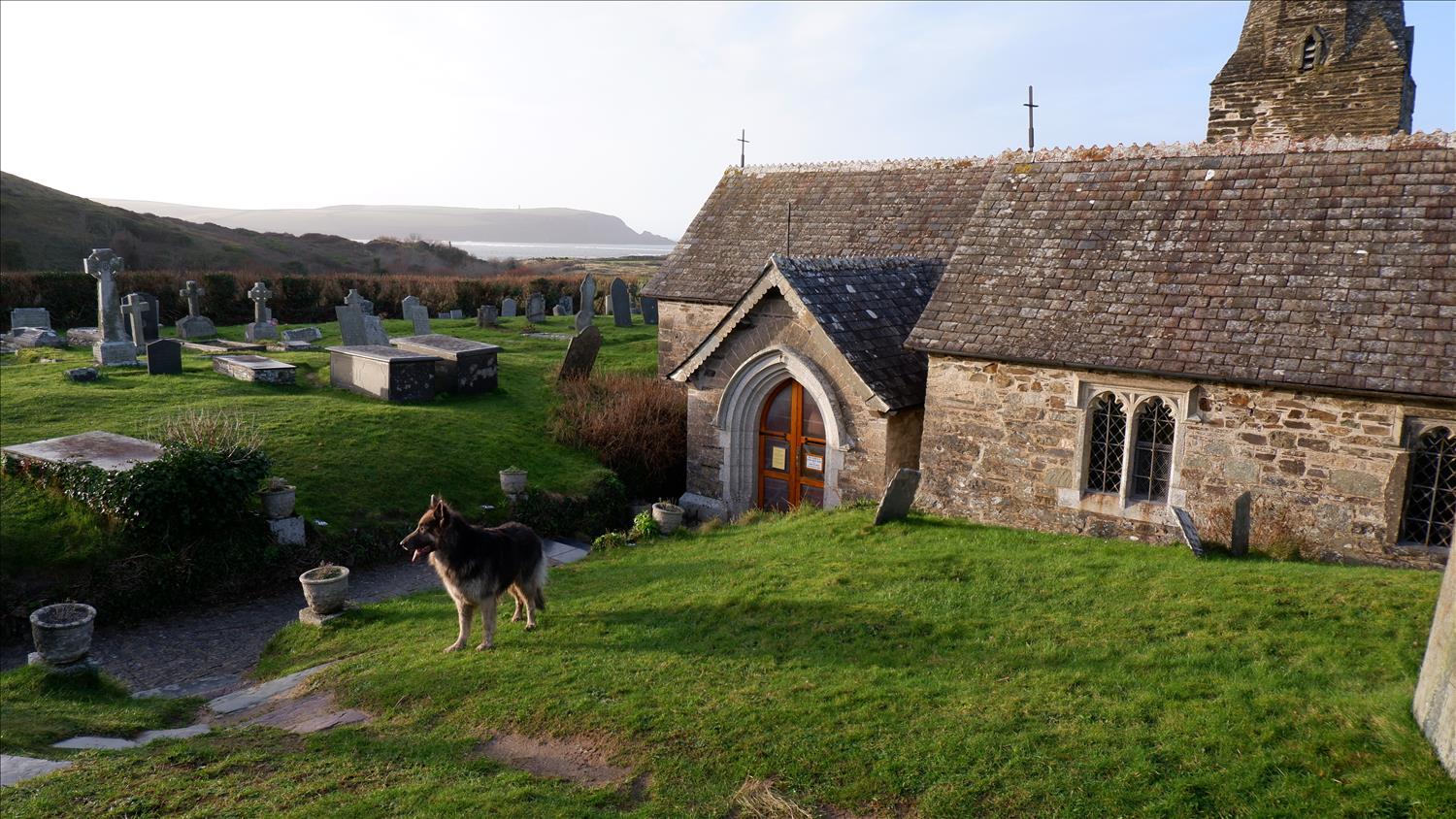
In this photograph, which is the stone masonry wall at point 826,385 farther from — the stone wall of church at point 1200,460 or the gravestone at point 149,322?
the gravestone at point 149,322

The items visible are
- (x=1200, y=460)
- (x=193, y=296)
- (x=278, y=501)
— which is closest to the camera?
(x=1200, y=460)

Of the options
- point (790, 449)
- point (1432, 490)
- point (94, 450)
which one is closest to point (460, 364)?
point (94, 450)

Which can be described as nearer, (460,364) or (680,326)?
(460,364)

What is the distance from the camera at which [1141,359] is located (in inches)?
488

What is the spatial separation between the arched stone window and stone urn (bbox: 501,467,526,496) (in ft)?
44.7

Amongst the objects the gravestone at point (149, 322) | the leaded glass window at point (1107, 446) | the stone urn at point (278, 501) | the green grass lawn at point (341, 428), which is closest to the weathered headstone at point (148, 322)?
the gravestone at point (149, 322)

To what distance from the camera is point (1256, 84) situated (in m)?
21.9

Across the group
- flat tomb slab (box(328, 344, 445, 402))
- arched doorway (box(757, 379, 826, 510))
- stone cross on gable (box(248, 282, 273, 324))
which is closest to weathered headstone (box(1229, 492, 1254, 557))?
arched doorway (box(757, 379, 826, 510))

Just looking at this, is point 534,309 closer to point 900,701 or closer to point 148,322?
point 148,322

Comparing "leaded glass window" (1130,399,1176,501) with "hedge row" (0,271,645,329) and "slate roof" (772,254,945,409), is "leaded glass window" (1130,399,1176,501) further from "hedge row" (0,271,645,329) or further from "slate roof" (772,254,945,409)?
"hedge row" (0,271,645,329)

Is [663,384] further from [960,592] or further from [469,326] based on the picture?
[469,326]

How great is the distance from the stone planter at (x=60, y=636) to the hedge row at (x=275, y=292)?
26225mm

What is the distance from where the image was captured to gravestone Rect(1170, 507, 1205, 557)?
37.5ft

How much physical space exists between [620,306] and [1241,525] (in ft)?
86.5
